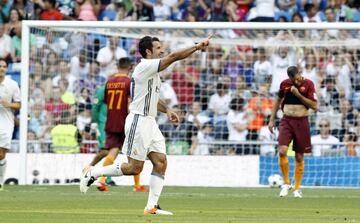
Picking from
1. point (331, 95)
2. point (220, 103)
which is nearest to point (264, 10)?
point (220, 103)

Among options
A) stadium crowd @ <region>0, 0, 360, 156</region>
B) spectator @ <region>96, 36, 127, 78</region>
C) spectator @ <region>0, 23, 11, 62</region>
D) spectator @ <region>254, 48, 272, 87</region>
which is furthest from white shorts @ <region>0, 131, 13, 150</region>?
spectator @ <region>0, 23, 11, 62</region>

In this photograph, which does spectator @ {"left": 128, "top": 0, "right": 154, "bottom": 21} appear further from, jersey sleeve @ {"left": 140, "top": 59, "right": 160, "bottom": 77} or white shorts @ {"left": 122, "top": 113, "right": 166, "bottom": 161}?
jersey sleeve @ {"left": 140, "top": 59, "right": 160, "bottom": 77}

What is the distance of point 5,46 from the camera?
29094 millimetres

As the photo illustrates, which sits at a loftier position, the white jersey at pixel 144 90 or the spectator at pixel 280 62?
the spectator at pixel 280 62

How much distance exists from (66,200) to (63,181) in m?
7.49

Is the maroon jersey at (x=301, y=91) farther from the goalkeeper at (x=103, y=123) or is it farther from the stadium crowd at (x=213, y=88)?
the stadium crowd at (x=213, y=88)

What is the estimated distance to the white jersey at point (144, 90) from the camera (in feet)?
47.2

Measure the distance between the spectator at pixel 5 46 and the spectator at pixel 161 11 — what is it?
4.31 m

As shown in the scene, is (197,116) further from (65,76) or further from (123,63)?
(123,63)

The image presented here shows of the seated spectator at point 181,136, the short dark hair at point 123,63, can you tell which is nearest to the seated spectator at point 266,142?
the seated spectator at point 181,136

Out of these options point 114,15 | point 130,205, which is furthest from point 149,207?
point 114,15

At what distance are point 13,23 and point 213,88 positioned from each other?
21.4 ft

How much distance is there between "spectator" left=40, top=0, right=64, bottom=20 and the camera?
3072 cm

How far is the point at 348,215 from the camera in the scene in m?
14.1
